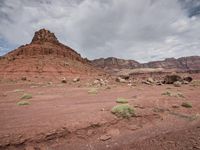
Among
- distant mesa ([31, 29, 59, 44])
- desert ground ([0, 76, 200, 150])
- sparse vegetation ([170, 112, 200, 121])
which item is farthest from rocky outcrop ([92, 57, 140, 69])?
desert ground ([0, 76, 200, 150])

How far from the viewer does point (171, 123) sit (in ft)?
27.4

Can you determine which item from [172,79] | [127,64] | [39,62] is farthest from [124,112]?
[127,64]

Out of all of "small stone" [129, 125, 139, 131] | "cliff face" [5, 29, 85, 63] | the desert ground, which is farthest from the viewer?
"cliff face" [5, 29, 85, 63]

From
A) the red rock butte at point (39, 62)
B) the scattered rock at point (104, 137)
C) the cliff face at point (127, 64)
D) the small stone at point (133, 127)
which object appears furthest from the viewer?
the cliff face at point (127, 64)

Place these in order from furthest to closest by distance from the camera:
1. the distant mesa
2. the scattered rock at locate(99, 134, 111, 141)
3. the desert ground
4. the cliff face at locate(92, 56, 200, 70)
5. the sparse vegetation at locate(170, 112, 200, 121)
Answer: the cliff face at locate(92, 56, 200, 70) → the distant mesa → the sparse vegetation at locate(170, 112, 200, 121) → the scattered rock at locate(99, 134, 111, 141) → the desert ground

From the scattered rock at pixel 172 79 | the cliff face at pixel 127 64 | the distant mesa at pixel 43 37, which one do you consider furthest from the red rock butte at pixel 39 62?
the cliff face at pixel 127 64

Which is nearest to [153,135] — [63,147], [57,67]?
[63,147]

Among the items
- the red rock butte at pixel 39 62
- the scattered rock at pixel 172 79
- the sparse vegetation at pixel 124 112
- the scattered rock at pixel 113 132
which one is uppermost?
the red rock butte at pixel 39 62

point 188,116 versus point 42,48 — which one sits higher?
point 42,48

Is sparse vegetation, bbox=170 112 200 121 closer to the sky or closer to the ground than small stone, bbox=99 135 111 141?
closer to the sky

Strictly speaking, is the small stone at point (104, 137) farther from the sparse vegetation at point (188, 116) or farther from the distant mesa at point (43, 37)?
the distant mesa at point (43, 37)

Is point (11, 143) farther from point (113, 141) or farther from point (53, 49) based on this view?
point (53, 49)

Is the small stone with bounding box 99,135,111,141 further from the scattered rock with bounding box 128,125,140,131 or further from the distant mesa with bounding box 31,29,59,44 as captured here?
the distant mesa with bounding box 31,29,59,44

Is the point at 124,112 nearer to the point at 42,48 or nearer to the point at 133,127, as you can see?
the point at 133,127
